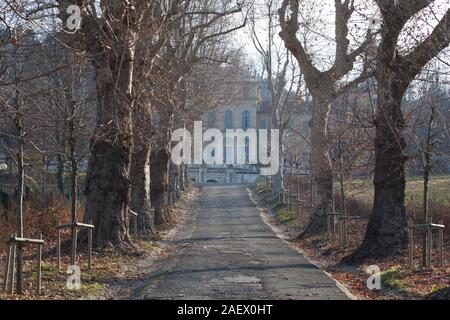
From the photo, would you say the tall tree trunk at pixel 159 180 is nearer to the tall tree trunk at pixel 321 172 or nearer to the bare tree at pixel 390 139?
the tall tree trunk at pixel 321 172

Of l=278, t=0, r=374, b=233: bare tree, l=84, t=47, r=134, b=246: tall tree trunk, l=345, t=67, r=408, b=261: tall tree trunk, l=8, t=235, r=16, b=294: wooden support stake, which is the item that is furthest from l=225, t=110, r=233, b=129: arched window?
l=8, t=235, r=16, b=294: wooden support stake

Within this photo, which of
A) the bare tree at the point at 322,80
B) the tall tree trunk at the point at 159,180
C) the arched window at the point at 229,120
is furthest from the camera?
the arched window at the point at 229,120

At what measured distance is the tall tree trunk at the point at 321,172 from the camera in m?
28.2

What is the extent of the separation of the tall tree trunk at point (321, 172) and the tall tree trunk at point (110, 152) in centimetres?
950

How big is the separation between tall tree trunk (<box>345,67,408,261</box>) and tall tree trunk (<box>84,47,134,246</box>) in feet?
21.3

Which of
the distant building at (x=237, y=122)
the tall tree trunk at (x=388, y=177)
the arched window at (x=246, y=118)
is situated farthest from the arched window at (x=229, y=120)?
the tall tree trunk at (x=388, y=177)

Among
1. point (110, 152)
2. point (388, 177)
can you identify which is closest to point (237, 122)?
point (110, 152)

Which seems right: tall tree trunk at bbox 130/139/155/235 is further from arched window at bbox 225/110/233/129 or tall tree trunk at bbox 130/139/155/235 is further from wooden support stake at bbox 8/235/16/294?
arched window at bbox 225/110/233/129

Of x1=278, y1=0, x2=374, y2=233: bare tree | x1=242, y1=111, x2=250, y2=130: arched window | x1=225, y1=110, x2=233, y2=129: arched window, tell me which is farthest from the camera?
x1=242, y1=111, x2=250, y2=130: arched window

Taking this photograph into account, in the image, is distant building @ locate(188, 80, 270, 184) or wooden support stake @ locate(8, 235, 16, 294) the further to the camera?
distant building @ locate(188, 80, 270, 184)

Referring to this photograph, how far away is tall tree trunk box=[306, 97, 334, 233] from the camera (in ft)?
92.7
